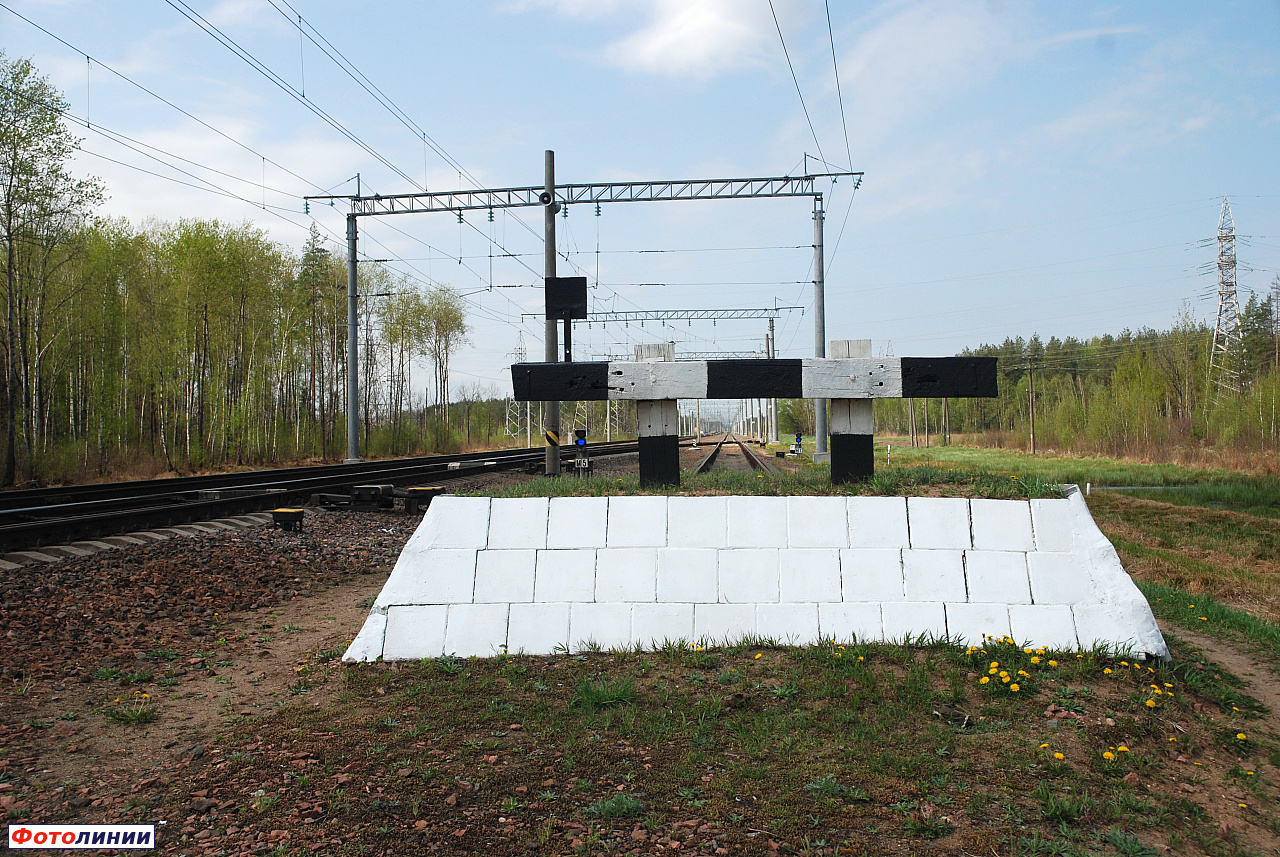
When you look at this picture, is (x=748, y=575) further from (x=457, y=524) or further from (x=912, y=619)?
(x=457, y=524)

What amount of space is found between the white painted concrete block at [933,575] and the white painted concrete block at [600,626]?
1.84 metres

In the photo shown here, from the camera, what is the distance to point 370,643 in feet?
17.0

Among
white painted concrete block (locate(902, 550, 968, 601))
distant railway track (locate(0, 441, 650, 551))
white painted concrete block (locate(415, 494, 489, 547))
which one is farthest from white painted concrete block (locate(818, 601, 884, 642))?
distant railway track (locate(0, 441, 650, 551))

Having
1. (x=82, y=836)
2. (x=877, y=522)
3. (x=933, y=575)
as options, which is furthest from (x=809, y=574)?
(x=82, y=836)

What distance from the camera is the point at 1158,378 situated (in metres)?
47.6

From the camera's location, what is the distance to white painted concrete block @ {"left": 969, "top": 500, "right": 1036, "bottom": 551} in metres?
5.07

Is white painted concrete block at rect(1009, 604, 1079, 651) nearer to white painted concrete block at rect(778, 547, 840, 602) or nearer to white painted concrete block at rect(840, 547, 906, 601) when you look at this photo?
white painted concrete block at rect(840, 547, 906, 601)

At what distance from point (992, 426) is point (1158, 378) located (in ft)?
163

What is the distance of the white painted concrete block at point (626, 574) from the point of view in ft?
17.0

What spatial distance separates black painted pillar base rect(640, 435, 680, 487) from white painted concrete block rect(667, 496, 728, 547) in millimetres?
884

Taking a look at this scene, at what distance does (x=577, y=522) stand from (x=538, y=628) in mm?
751

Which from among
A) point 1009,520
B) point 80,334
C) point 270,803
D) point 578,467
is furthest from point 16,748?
point 80,334

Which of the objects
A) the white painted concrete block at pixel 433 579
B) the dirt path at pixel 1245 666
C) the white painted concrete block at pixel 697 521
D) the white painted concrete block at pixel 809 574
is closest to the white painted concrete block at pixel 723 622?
the white painted concrete block at pixel 809 574

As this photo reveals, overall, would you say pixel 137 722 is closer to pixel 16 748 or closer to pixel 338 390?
pixel 16 748
